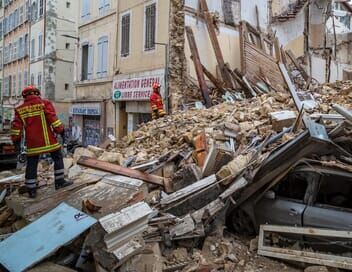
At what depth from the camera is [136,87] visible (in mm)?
16641

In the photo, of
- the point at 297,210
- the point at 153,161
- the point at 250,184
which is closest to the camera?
the point at 297,210

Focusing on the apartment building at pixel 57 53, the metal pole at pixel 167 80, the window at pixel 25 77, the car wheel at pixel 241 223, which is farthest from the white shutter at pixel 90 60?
the car wheel at pixel 241 223

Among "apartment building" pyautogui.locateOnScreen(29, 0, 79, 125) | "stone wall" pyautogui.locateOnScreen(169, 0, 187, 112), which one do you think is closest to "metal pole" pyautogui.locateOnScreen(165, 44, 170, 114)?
"stone wall" pyautogui.locateOnScreen(169, 0, 187, 112)

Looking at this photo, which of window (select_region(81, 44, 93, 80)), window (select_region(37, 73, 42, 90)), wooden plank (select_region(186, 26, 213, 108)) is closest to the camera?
wooden plank (select_region(186, 26, 213, 108))

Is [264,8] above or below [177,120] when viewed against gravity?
above

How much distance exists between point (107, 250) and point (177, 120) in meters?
7.09

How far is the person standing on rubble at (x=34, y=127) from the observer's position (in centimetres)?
625

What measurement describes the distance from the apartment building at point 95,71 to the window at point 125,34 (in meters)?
0.70

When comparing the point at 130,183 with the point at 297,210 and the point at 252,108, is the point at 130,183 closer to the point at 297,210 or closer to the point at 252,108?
the point at 297,210

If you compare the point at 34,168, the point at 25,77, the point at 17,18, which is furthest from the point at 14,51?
the point at 34,168

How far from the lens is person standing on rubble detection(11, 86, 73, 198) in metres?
6.25

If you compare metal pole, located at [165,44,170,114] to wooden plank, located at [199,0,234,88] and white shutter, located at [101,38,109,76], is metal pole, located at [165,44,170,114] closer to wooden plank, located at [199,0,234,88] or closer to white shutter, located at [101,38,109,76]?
wooden plank, located at [199,0,234,88]

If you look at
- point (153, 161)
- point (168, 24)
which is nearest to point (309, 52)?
point (168, 24)

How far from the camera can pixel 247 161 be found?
5.68 m
